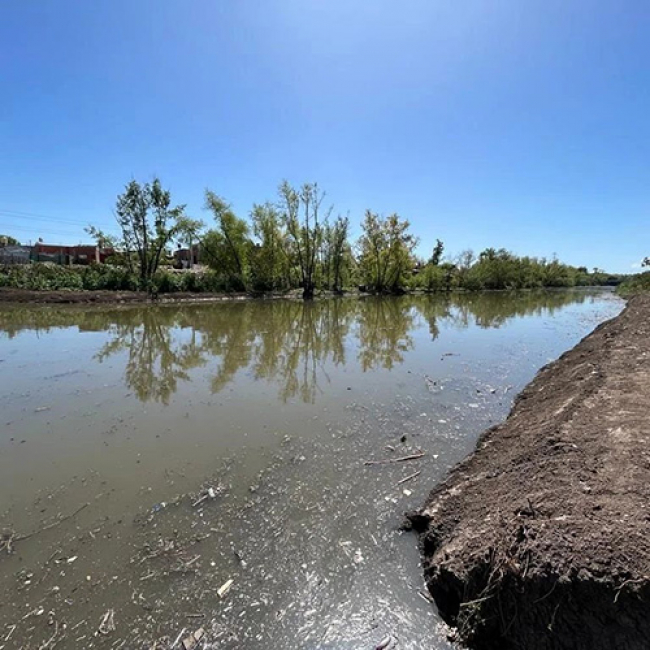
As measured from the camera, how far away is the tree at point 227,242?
129 ft

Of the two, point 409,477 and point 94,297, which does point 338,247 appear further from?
point 409,477

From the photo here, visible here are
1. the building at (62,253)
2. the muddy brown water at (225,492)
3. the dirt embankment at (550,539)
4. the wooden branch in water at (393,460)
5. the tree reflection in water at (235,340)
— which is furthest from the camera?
the building at (62,253)

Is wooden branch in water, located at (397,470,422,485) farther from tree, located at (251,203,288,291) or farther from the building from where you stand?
the building

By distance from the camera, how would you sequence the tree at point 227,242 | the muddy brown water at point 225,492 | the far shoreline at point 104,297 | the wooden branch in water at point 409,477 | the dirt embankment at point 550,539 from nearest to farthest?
the dirt embankment at point 550,539 < the muddy brown water at point 225,492 < the wooden branch in water at point 409,477 < the far shoreline at point 104,297 < the tree at point 227,242

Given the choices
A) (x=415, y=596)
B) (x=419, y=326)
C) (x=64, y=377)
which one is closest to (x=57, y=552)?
(x=415, y=596)

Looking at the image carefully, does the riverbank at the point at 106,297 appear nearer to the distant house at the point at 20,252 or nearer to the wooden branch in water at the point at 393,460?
the distant house at the point at 20,252

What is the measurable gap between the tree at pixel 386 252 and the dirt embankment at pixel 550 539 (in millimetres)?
43035

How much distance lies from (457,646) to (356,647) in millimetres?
657

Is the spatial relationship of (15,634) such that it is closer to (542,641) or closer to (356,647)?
(356,647)

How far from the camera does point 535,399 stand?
268 inches

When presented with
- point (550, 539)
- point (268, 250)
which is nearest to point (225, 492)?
point (550, 539)

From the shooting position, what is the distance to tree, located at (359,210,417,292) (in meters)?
45.9

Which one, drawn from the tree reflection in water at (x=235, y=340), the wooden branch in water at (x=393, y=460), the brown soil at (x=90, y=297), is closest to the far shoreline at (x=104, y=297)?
the brown soil at (x=90, y=297)

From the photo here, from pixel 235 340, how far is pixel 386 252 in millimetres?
35825
